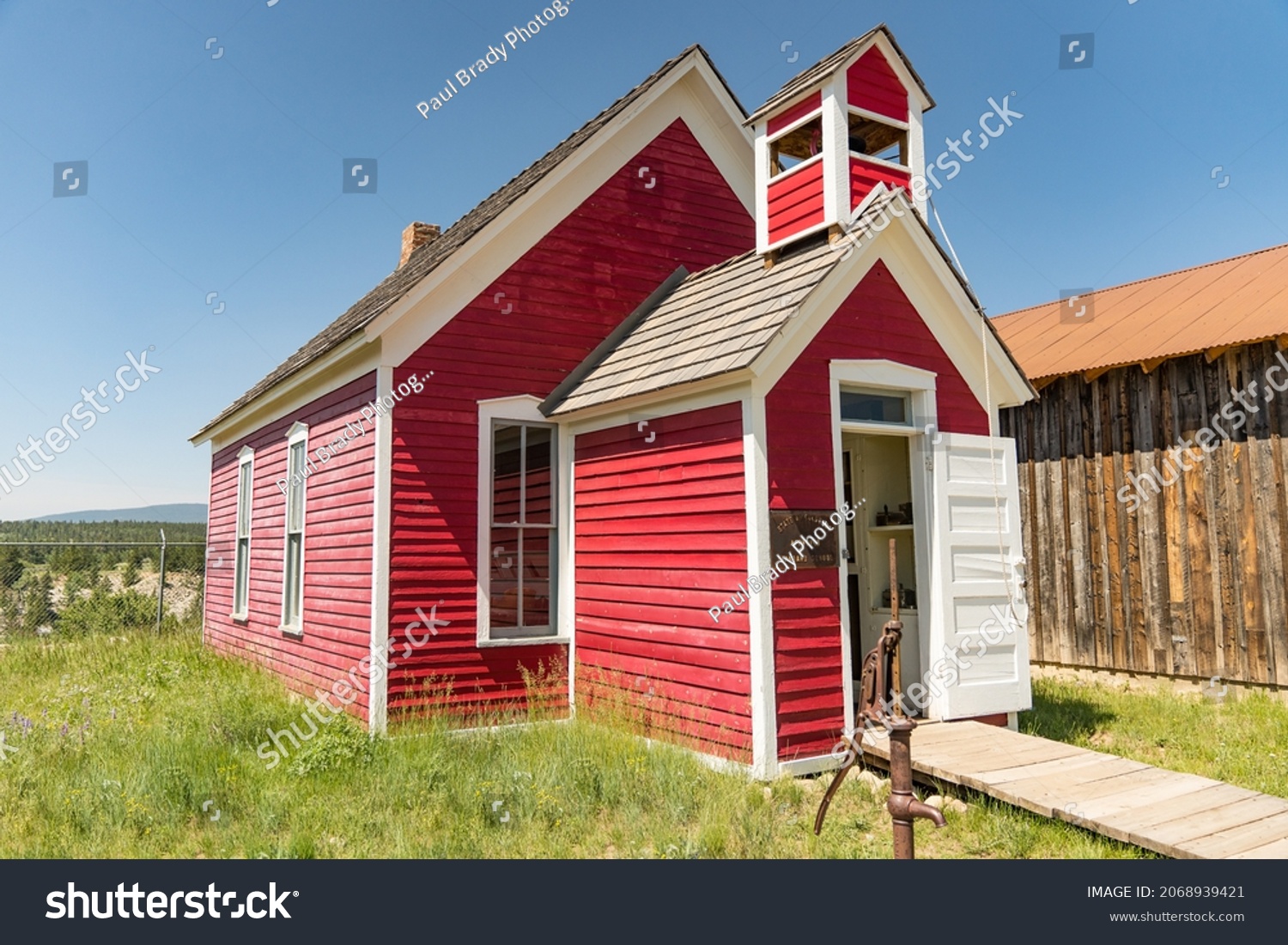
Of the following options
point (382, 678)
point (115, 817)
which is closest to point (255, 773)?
point (115, 817)

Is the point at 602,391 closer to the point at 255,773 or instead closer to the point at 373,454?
the point at 373,454

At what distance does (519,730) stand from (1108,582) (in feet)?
26.7

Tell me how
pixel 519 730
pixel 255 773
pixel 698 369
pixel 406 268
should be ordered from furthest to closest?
pixel 406 268 < pixel 519 730 < pixel 698 369 < pixel 255 773

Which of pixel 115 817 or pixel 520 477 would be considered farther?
pixel 520 477

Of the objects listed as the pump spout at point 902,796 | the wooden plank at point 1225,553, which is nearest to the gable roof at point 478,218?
the pump spout at point 902,796

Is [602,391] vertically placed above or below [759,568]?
above

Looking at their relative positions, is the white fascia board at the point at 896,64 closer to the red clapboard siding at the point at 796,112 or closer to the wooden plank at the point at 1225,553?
the red clapboard siding at the point at 796,112

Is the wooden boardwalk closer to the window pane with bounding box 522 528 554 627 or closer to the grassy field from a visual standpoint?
the grassy field

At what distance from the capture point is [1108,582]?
11.6 meters

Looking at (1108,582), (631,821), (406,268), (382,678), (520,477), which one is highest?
(406,268)

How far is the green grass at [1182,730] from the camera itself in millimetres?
7117

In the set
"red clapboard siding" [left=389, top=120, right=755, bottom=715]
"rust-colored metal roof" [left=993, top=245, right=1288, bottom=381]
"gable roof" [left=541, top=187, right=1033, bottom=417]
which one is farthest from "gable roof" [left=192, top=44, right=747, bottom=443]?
"rust-colored metal roof" [left=993, top=245, right=1288, bottom=381]

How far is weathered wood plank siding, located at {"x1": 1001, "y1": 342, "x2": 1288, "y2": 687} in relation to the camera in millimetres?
9953

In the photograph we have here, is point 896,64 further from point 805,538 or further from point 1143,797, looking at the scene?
point 1143,797
